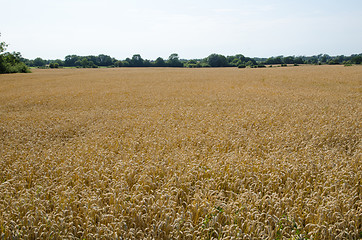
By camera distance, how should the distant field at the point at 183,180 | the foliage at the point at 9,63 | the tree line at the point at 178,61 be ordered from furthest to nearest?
the tree line at the point at 178,61
the foliage at the point at 9,63
the distant field at the point at 183,180

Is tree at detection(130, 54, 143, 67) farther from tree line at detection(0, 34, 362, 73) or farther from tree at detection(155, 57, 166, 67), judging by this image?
tree at detection(155, 57, 166, 67)

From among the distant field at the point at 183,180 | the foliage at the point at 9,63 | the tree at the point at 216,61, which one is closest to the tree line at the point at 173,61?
the tree at the point at 216,61

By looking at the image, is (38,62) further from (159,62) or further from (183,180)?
(183,180)


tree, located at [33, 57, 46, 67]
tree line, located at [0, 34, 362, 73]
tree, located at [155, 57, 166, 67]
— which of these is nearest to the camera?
tree line, located at [0, 34, 362, 73]

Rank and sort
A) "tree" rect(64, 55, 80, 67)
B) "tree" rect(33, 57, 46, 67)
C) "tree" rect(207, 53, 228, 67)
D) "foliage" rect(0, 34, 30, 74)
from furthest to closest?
"tree" rect(33, 57, 46, 67)
"tree" rect(64, 55, 80, 67)
"tree" rect(207, 53, 228, 67)
"foliage" rect(0, 34, 30, 74)

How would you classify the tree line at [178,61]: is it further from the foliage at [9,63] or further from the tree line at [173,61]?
the foliage at [9,63]

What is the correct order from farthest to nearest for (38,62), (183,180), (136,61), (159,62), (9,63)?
(38,62)
(159,62)
(136,61)
(9,63)
(183,180)

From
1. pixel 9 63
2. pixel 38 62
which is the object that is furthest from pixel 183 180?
pixel 38 62

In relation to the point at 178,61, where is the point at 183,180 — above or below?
below

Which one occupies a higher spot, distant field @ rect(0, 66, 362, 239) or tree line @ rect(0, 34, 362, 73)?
tree line @ rect(0, 34, 362, 73)

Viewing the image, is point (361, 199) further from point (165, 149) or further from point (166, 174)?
point (165, 149)

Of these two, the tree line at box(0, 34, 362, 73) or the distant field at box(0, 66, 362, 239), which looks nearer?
the distant field at box(0, 66, 362, 239)

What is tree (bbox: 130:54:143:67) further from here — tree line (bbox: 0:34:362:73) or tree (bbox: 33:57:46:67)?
tree (bbox: 33:57:46:67)

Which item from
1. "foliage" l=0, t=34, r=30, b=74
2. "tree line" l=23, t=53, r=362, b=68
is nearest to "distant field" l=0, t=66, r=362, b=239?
"foliage" l=0, t=34, r=30, b=74
